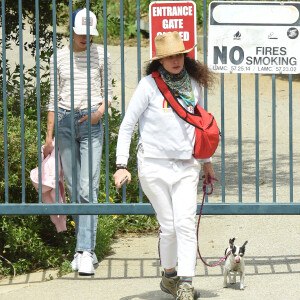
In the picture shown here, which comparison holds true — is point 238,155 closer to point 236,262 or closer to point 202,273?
point 202,273

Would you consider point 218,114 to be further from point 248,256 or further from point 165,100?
point 165,100

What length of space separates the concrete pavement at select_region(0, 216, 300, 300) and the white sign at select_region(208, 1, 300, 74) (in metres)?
1.47

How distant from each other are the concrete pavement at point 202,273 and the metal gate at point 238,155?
355mm

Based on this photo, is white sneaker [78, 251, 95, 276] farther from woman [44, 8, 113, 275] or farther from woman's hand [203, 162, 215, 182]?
woman's hand [203, 162, 215, 182]

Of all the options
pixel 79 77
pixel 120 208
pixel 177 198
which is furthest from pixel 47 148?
pixel 177 198

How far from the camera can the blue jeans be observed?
5965 millimetres

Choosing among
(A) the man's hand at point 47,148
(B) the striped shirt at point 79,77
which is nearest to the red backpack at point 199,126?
(B) the striped shirt at point 79,77

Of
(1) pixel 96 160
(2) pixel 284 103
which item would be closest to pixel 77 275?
(1) pixel 96 160

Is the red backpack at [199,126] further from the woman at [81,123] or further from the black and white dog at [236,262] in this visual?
the woman at [81,123]

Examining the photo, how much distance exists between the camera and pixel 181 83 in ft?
16.7

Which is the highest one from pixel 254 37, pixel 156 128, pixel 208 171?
pixel 254 37

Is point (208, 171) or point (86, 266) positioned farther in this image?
point (86, 266)

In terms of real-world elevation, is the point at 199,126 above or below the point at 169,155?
above

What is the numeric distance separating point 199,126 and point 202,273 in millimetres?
1410
